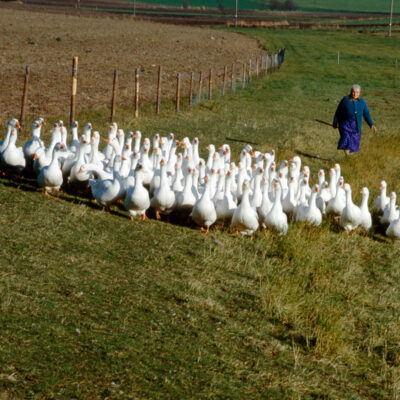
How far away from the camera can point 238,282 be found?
30.3ft

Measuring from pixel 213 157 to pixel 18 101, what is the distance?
10.7m

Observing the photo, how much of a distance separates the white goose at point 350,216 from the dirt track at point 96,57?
10843 mm

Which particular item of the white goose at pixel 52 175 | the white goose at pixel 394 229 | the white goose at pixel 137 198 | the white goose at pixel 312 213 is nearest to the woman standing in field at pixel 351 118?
the white goose at pixel 394 229

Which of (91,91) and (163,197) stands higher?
(91,91)

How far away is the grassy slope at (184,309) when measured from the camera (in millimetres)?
6566

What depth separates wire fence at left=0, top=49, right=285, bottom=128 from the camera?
21031 mm

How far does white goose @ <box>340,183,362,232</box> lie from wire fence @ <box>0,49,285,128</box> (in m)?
9.40

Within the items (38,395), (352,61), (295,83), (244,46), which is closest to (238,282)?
(38,395)

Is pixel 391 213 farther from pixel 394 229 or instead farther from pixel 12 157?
pixel 12 157

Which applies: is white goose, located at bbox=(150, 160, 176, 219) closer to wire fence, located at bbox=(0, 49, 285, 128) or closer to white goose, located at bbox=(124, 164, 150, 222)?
white goose, located at bbox=(124, 164, 150, 222)

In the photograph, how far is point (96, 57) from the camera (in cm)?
4078

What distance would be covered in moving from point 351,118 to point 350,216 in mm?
5269

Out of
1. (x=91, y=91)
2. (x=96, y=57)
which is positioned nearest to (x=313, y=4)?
(x=96, y=57)

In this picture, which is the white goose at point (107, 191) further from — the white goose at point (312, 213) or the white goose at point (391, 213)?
the white goose at point (391, 213)
